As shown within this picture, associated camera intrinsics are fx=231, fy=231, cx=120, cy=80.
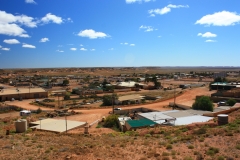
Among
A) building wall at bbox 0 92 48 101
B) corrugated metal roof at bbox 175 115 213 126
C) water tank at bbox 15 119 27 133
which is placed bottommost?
building wall at bbox 0 92 48 101

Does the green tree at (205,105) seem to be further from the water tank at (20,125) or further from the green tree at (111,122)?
the water tank at (20,125)

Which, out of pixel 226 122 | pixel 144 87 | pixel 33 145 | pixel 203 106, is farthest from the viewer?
pixel 144 87

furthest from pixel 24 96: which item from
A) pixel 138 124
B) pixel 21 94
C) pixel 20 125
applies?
pixel 138 124

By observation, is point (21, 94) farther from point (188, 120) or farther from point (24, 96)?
point (188, 120)

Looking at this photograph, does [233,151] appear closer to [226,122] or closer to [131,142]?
[131,142]

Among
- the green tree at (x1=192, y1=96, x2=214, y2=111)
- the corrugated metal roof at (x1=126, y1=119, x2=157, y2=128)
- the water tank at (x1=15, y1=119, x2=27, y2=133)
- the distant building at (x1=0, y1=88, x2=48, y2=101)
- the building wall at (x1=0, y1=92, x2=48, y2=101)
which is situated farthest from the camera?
the distant building at (x1=0, y1=88, x2=48, y2=101)

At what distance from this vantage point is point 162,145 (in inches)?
522

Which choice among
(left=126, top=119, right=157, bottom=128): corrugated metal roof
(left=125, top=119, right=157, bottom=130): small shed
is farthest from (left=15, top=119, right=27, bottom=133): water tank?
(left=126, top=119, right=157, bottom=128): corrugated metal roof

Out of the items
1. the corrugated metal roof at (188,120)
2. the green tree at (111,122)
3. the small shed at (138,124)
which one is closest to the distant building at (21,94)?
the green tree at (111,122)

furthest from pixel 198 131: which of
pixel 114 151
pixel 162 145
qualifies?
pixel 114 151

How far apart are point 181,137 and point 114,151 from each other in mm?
4627

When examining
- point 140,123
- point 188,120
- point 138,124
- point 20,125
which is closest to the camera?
point 20,125

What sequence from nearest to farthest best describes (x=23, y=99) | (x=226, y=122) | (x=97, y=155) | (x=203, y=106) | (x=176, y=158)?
(x=176, y=158), (x=97, y=155), (x=226, y=122), (x=203, y=106), (x=23, y=99)

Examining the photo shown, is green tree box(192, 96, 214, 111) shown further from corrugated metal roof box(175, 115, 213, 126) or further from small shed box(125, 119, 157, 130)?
small shed box(125, 119, 157, 130)
